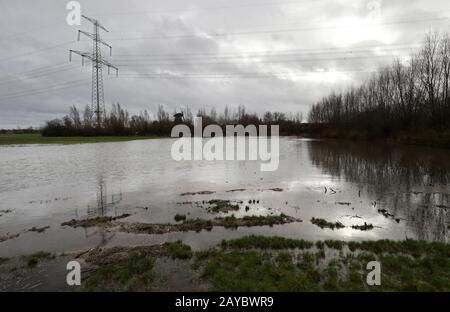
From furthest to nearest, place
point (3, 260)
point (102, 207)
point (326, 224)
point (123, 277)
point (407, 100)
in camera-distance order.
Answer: point (407, 100)
point (102, 207)
point (326, 224)
point (3, 260)
point (123, 277)

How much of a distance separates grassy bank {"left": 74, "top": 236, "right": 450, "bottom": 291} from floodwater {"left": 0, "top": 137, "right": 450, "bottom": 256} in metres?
0.81

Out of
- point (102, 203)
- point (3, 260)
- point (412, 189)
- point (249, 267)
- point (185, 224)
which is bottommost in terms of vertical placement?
point (3, 260)

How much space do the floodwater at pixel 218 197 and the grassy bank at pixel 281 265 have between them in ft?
2.65

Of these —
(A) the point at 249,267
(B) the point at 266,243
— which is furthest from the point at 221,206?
(A) the point at 249,267

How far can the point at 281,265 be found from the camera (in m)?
6.39

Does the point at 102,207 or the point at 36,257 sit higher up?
the point at 102,207

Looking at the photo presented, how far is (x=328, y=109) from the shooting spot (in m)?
105

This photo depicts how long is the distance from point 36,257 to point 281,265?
6454 millimetres

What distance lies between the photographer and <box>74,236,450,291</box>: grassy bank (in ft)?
18.3

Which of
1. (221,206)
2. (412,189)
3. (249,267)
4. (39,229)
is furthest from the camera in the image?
(412,189)

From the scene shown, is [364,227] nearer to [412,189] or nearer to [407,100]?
[412,189]

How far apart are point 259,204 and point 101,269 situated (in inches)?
296
